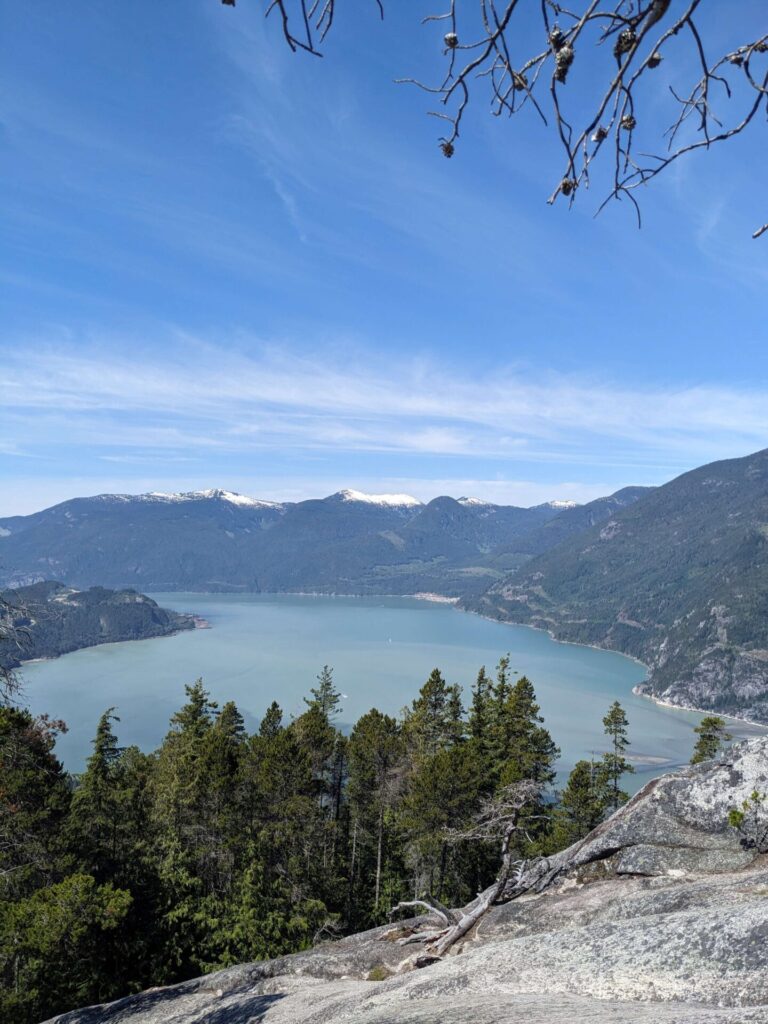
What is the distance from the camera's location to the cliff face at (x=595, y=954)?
262 inches

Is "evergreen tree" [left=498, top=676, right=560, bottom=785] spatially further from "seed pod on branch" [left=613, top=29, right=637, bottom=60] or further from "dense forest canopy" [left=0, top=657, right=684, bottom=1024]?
"seed pod on branch" [left=613, top=29, right=637, bottom=60]

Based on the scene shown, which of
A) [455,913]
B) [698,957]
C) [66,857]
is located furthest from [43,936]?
[698,957]

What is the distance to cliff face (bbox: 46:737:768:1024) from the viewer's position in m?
6.66

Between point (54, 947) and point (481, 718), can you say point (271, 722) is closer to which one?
point (481, 718)

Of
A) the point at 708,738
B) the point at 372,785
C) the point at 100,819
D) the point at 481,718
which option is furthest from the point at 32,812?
the point at 708,738

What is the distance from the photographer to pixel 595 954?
7945 mm

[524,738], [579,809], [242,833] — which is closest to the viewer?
[242,833]

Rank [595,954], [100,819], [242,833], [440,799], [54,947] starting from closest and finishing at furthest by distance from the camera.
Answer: [595,954] → [54,947] → [100,819] → [242,833] → [440,799]

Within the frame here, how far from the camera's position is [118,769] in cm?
3266

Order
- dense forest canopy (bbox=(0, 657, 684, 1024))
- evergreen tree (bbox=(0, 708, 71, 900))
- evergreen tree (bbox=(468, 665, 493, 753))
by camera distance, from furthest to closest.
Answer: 1. evergreen tree (bbox=(468, 665, 493, 753))
2. evergreen tree (bbox=(0, 708, 71, 900))
3. dense forest canopy (bbox=(0, 657, 684, 1024))

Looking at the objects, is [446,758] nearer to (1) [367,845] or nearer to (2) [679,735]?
(1) [367,845]

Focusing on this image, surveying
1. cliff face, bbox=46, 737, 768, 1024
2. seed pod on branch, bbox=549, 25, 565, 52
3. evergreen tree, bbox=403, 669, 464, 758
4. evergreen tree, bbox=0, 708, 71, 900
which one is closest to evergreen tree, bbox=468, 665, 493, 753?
evergreen tree, bbox=403, 669, 464, 758

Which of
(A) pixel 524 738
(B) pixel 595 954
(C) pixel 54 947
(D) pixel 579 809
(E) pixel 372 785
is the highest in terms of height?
(B) pixel 595 954

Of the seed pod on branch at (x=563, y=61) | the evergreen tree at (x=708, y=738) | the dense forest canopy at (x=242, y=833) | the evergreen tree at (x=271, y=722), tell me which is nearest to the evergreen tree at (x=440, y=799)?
the dense forest canopy at (x=242, y=833)
